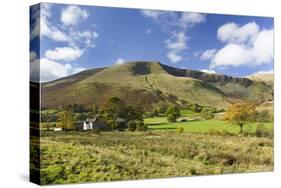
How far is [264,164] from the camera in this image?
13062 mm

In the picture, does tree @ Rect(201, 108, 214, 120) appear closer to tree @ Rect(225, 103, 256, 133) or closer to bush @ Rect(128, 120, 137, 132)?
tree @ Rect(225, 103, 256, 133)

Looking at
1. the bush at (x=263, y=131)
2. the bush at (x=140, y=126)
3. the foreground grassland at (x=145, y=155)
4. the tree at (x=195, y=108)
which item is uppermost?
the tree at (x=195, y=108)

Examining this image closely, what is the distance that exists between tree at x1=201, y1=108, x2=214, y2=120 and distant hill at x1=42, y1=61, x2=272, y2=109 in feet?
0.40

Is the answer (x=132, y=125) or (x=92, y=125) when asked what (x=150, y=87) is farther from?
(x=92, y=125)

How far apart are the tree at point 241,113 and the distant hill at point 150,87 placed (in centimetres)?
14

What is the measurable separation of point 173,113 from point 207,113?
0.80 meters

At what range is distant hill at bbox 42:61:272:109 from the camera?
11.2 m

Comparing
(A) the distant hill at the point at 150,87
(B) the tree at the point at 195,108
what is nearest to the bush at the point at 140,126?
(A) the distant hill at the point at 150,87

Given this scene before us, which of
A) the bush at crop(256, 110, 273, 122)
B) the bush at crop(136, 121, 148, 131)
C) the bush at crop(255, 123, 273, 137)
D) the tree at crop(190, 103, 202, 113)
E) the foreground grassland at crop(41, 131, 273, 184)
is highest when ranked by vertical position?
the tree at crop(190, 103, 202, 113)

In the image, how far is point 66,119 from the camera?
436 inches

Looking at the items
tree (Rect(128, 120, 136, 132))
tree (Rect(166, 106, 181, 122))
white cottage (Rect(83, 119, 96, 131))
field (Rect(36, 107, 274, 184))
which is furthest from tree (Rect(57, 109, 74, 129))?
tree (Rect(166, 106, 181, 122))

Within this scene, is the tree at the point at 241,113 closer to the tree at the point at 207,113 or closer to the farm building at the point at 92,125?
the tree at the point at 207,113

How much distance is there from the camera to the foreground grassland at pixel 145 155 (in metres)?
10.9

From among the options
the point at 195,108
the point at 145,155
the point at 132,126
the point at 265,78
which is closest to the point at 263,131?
the point at 265,78
